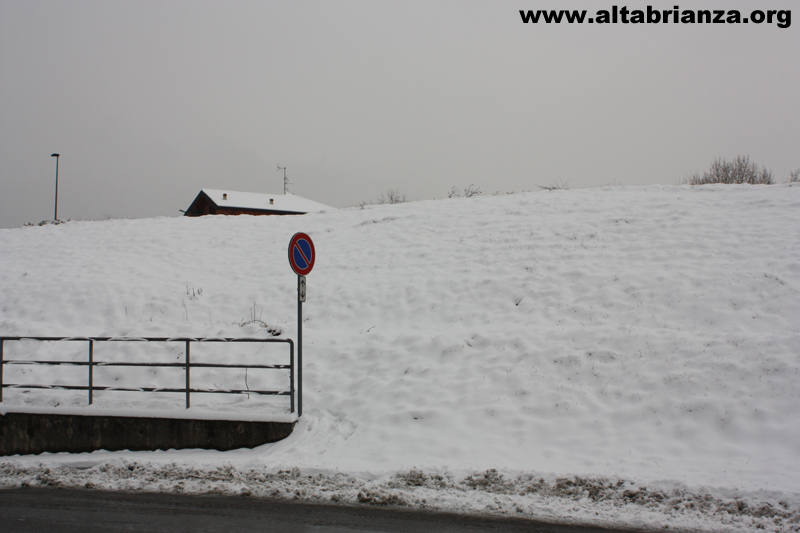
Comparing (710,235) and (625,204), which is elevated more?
(625,204)

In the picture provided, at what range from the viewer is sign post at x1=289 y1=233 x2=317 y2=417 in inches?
302

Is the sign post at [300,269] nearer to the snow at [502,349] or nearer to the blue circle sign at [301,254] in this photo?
the blue circle sign at [301,254]

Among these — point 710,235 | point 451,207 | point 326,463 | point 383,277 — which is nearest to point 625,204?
point 710,235

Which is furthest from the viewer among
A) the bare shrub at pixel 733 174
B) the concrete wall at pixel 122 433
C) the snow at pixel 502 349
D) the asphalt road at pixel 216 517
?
the bare shrub at pixel 733 174

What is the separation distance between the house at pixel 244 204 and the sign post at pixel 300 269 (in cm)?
4241

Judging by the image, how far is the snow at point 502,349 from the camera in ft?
19.6

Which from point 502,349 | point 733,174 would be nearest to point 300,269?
point 502,349

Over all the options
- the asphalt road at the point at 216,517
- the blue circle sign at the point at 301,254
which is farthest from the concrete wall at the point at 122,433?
the blue circle sign at the point at 301,254

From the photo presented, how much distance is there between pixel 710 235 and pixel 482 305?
662cm

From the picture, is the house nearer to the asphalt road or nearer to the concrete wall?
A: the concrete wall

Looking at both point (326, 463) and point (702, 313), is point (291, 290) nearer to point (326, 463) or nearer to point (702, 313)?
point (326, 463)

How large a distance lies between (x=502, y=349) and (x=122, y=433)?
647 centimetres

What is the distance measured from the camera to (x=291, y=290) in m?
14.2

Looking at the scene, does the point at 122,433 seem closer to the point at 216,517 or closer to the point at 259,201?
the point at 216,517
